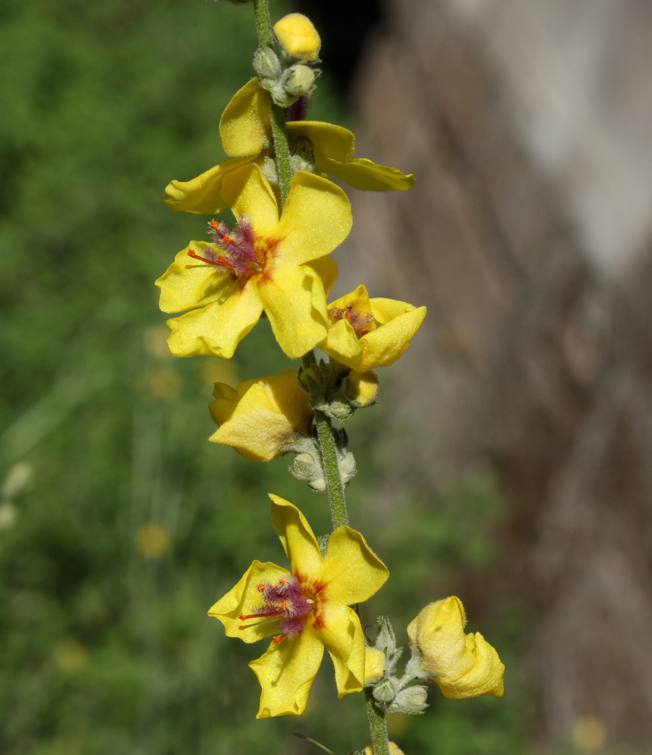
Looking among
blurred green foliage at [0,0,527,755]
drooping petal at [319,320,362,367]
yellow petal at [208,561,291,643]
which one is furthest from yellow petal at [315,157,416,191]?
blurred green foliage at [0,0,527,755]

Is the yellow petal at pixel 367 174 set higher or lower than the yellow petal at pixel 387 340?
higher

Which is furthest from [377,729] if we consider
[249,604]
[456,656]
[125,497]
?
[125,497]

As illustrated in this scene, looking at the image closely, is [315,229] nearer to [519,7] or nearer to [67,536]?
[67,536]

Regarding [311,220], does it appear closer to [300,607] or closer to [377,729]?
[300,607]

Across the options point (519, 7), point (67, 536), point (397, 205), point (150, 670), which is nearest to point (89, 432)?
point (67, 536)

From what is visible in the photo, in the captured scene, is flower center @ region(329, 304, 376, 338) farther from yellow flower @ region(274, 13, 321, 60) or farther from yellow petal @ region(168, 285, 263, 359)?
yellow flower @ region(274, 13, 321, 60)

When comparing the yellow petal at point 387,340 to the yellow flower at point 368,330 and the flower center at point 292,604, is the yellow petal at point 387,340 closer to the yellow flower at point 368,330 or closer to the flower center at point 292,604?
the yellow flower at point 368,330

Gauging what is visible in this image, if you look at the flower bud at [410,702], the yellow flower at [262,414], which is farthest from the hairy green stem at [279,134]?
the flower bud at [410,702]
